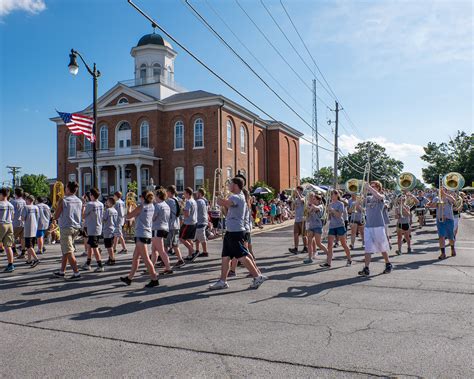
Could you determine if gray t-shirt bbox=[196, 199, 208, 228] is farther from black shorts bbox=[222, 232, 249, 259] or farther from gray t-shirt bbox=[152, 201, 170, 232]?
black shorts bbox=[222, 232, 249, 259]

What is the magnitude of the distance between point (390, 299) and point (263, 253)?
615 centimetres

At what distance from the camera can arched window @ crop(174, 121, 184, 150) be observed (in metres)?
37.8

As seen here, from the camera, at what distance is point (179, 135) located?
38.1 m

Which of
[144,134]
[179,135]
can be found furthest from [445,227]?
[144,134]

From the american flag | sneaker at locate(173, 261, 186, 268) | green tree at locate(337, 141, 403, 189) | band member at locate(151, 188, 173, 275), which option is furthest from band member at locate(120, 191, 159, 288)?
green tree at locate(337, 141, 403, 189)

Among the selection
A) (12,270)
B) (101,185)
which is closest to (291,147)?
(101,185)

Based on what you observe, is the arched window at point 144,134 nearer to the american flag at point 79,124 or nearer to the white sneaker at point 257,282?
the american flag at point 79,124

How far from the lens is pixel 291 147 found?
5081 cm

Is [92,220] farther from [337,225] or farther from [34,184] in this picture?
[34,184]

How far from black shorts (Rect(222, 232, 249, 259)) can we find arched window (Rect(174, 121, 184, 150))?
1232 inches

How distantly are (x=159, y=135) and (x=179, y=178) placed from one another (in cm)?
427

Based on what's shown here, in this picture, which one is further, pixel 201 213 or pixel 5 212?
pixel 201 213

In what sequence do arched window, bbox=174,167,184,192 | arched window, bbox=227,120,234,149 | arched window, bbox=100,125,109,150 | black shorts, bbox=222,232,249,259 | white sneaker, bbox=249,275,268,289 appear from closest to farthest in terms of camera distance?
black shorts, bbox=222,232,249,259
white sneaker, bbox=249,275,268,289
arched window, bbox=174,167,184,192
arched window, bbox=227,120,234,149
arched window, bbox=100,125,109,150

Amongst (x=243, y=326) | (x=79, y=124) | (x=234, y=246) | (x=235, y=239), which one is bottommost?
(x=243, y=326)
